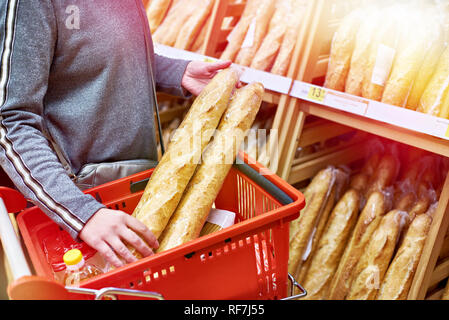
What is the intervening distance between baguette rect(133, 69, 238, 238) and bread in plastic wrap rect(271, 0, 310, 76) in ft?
2.24

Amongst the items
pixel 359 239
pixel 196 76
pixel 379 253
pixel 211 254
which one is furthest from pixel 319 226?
pixel 211 254

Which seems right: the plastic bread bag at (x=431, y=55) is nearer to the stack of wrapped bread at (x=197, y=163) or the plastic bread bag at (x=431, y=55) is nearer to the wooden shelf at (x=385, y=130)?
the wooden shelf at (x=385, y=130)

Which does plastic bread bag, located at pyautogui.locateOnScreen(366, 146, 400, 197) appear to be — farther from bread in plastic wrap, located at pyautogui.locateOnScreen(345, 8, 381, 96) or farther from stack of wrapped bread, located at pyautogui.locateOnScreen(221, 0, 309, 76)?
stack of wrapped bread, located at pyautogui.locateOnScreen(221, 0, 309, 76)

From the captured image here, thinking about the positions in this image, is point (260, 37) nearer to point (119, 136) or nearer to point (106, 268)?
point (119, 136)

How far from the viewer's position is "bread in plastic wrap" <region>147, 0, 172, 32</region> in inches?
93.3

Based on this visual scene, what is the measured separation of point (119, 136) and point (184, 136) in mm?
219

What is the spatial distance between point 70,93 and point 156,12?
4.84 feet

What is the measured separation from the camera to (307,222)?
1.82 m

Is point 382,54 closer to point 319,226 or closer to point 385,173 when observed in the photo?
point 385,173

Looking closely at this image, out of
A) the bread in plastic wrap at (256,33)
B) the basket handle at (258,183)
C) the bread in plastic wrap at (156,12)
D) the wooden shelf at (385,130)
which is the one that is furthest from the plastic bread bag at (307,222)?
the bread in plastic wrap at (156,12)

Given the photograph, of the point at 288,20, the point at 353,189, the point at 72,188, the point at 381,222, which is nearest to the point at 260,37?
the point at 288,20

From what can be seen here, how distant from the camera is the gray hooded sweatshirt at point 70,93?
874 millimetres

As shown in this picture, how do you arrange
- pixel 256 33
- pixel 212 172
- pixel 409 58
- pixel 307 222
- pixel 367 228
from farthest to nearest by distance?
1. pixel 256 33
2. pixel 307 222
3. pixel 367 228
4. pixel 409 58
5. pixel 212 172

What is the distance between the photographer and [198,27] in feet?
7.09
